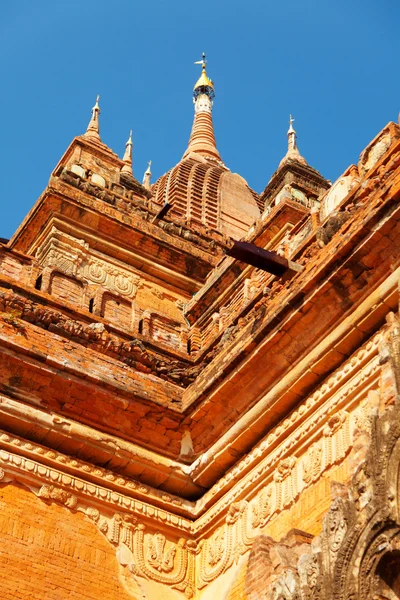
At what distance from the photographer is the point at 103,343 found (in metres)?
13.2

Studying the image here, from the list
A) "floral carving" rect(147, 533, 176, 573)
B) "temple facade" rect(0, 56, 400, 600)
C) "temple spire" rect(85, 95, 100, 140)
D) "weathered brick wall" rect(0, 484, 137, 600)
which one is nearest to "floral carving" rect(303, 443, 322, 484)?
"temple facade" rect(0, 56, 400, 600)

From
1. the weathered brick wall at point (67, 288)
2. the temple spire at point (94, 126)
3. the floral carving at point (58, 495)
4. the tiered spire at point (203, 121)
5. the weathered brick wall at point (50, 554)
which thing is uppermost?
the tiered spire at point (203, 121)

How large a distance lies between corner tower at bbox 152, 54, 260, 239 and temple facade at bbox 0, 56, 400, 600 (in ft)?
45.2

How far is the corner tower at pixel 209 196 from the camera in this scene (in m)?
29.2

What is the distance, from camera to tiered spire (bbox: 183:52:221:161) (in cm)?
3966

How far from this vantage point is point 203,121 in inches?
1703

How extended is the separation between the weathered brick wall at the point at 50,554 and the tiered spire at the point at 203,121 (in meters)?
28.0

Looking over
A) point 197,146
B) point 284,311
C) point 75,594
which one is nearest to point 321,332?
point 284,311

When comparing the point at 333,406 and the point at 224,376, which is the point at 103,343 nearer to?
the point at 224,376

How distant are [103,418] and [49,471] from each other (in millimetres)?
937

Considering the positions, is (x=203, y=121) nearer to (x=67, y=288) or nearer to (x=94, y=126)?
(x=94, y=126)

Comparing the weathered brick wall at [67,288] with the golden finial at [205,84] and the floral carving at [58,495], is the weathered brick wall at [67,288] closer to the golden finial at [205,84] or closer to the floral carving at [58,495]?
the floral carving at [58,495]

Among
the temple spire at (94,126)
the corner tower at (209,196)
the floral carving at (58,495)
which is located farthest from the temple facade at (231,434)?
the corner tower at (209,196)

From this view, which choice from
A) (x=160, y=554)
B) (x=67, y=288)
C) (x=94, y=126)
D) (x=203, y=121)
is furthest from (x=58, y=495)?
(x=203, y=121)
